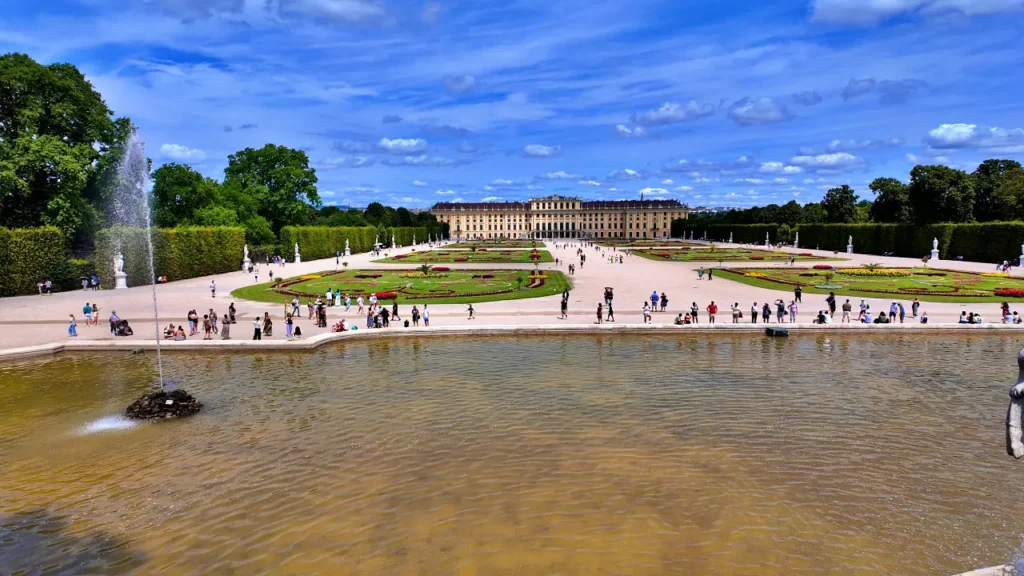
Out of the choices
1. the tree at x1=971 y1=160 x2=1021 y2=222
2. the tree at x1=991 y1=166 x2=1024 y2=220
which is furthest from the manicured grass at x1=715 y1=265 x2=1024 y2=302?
the tree at x1=971 y1=160 x2=1021 y2=222

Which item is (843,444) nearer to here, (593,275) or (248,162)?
(593,275)

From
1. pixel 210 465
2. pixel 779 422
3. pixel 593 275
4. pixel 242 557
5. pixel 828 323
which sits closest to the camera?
pixel 242 557

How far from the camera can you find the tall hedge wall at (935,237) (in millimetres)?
45469

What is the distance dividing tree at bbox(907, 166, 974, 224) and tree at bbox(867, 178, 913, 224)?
15.6m

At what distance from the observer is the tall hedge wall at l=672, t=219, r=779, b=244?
3703 inches

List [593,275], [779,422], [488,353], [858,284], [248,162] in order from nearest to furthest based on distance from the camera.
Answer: [779,422]
[488,353]
[858,284]
[593,275]
[248,162]

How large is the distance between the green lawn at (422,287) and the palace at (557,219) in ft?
451

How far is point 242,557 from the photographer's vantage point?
277 inches

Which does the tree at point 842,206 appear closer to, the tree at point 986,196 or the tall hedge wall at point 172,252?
the tree at point 986,196

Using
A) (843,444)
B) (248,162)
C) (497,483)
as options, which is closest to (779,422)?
(843,444)

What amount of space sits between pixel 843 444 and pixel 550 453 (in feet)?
16.4

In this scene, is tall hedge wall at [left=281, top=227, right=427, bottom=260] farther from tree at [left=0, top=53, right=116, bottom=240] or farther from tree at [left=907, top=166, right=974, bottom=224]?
A: tree at [left=907, top=166, right=974, bottom=224]

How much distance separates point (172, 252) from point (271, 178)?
83.6 ft

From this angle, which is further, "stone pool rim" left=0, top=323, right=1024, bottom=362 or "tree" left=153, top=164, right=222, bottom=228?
"tree" left=153, top=164, right=222, bottom=228
